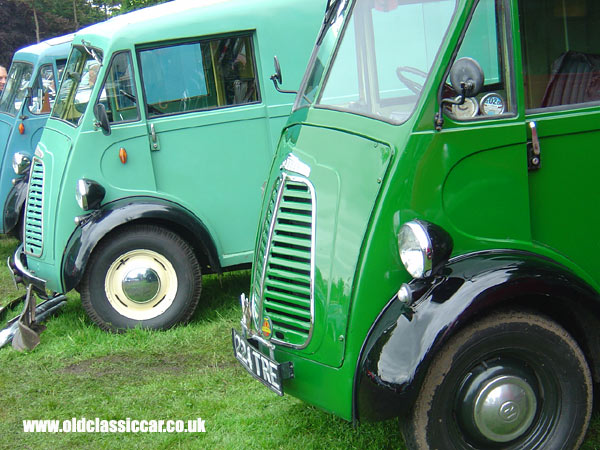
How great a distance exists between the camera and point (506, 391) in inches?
132

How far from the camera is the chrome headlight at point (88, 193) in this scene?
580 cm

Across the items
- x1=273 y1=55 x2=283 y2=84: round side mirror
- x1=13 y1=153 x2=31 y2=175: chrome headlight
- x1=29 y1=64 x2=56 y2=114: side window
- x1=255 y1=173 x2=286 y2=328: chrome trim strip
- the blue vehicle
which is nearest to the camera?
x1=255 y1=173 x2=286 y2=328: chrome trim strip

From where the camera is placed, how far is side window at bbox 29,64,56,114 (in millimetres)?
9203

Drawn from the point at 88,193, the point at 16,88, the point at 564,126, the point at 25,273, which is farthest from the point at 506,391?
the point at 16,88

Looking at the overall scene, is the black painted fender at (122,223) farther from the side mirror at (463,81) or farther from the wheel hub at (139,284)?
the side mirror at (463,81)

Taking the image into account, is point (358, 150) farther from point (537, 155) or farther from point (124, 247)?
point (124, 247)

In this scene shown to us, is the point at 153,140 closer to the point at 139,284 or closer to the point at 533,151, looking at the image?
the point at 139,284

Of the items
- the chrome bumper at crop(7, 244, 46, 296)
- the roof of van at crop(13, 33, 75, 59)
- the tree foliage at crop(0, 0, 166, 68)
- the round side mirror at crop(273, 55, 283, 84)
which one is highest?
the tree foliage at crop(0, 0, 166, 68)

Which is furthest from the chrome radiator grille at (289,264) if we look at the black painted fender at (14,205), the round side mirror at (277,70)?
the black painted fender at (14,205)

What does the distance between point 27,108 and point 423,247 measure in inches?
289

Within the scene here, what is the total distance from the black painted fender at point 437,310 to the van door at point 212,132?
10.1ft

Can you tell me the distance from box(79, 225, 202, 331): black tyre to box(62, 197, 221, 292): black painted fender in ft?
0.47

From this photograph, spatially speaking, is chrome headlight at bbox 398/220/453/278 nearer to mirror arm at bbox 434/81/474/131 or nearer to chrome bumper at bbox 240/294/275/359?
mirror arm at bbox 434/81/474/131

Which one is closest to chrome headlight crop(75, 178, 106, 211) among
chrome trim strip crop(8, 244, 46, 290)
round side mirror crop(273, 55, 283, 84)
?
chrome trim strip crop(8, 244, 46, 290)
